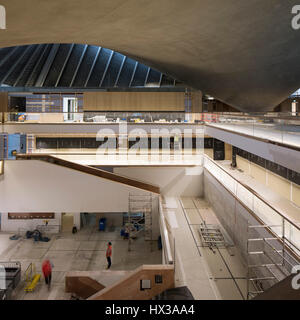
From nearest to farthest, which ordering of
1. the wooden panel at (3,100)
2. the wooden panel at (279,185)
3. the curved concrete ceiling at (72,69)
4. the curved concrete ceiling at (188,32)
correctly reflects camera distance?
the curved concrete ceiling at (188,32) < the wooden panel at (279,185) < the wooden panel at (3,100) < the curved concrete ceiling at (72,69)

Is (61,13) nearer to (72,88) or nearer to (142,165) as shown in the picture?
(142,165)

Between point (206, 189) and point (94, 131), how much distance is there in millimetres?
5288

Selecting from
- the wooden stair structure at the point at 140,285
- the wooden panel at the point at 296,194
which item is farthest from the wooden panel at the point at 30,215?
the wooden panel at the point at 296,194

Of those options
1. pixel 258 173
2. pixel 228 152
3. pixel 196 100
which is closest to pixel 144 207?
pixel 258 173

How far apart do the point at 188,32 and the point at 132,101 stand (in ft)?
29.5

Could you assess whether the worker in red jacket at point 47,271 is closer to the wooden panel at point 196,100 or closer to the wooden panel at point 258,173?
the wooden panel at point 258,173

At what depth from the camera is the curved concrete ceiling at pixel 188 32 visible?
6.77 meters

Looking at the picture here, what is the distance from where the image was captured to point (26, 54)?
19.4 metres

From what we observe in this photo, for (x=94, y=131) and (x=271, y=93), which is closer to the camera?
(x=94, y=131)

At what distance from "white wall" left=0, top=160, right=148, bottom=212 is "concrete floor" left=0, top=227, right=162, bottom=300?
1175 millimetres

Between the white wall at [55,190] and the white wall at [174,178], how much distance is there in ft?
4.07

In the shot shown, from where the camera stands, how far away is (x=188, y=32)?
891 cm

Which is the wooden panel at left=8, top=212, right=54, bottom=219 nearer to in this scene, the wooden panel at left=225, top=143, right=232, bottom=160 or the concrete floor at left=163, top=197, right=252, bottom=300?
the concrete floor at left=163, top=197, right=252, bottom=300
